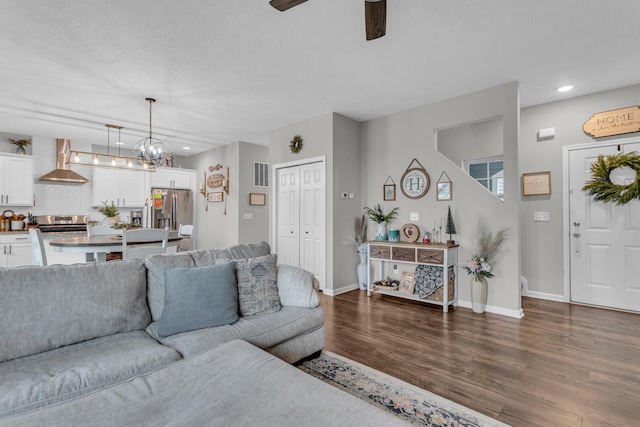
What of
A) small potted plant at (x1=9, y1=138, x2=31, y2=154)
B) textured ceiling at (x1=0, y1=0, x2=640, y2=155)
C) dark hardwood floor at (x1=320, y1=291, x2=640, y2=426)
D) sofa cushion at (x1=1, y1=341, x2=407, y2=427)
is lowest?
dark hardwood floor at (x1=320, y1=291, x2=640, y2=426)

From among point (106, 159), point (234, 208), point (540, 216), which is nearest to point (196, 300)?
point (540, 216)

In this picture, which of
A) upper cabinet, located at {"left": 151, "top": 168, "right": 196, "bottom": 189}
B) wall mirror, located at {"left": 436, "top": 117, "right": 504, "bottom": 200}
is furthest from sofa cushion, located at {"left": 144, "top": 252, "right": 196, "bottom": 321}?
upper cabinet, located at {"left": 151, "top": 168, "right": 196, "bottom": 189}

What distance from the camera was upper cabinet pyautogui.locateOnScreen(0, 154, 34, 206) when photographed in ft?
17.0

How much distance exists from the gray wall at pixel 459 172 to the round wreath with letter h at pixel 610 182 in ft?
3.80

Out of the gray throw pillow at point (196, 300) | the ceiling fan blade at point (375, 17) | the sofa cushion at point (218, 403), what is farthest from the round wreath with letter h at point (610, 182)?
the gray throw pillow at point (196, 300)

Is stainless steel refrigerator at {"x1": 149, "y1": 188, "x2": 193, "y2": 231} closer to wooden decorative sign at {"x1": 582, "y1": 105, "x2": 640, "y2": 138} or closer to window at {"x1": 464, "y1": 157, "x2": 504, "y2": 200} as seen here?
window at {"x1": 464, "y1": 157, "x2": 504, "y2": 200}

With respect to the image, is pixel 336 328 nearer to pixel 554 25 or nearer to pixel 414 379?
pixel 414 379

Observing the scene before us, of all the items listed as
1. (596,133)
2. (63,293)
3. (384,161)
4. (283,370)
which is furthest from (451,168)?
(63,293)

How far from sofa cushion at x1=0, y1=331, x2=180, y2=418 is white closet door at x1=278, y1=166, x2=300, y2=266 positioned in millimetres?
3367

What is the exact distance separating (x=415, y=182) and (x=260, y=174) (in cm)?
365

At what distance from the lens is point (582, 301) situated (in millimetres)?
3846

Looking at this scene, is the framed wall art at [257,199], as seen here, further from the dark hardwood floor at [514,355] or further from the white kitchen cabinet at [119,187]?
the dark hardwood floor at [514,355]

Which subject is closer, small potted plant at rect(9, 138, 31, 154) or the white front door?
the white front door

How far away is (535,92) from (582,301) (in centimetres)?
265
